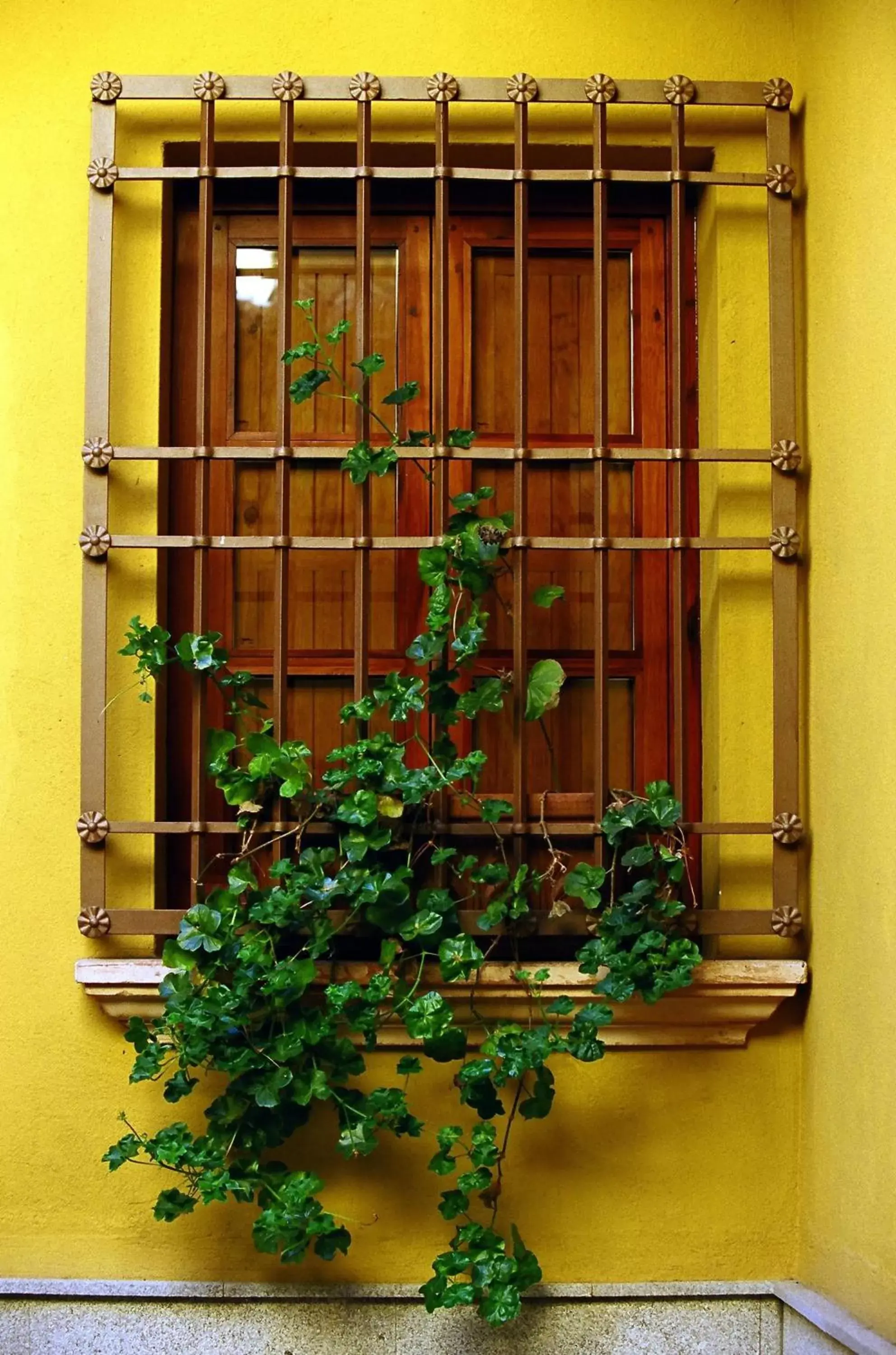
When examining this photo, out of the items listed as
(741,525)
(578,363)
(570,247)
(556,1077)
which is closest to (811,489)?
(741,525)

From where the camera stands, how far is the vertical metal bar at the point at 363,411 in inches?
98.5

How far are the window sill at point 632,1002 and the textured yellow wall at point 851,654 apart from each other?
4.2 inches

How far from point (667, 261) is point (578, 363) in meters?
0.28

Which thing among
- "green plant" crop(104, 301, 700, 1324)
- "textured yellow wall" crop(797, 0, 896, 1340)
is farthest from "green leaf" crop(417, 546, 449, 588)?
"textured yellow wall" crop(797, 0, 896, 1340)

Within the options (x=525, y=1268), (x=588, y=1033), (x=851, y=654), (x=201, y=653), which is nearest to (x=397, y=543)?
(x=201, y=653)

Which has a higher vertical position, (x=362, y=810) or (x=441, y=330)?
(x=441, y=330)

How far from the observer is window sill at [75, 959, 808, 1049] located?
8.11 feet

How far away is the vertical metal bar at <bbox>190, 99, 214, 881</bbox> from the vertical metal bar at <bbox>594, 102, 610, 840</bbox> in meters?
0.73

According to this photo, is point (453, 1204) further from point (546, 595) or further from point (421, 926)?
point (546, 595)

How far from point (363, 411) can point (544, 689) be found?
0.63m

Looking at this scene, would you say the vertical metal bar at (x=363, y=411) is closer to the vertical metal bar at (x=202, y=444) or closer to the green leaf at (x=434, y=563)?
the green leaf at (x=434, y=563)

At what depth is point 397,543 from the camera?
2.53m

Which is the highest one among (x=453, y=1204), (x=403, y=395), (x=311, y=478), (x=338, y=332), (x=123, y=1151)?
(x=338, y=332)

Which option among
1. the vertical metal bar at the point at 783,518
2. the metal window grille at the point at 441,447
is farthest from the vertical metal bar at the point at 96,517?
the vertical metal bar at the point at 783,518
